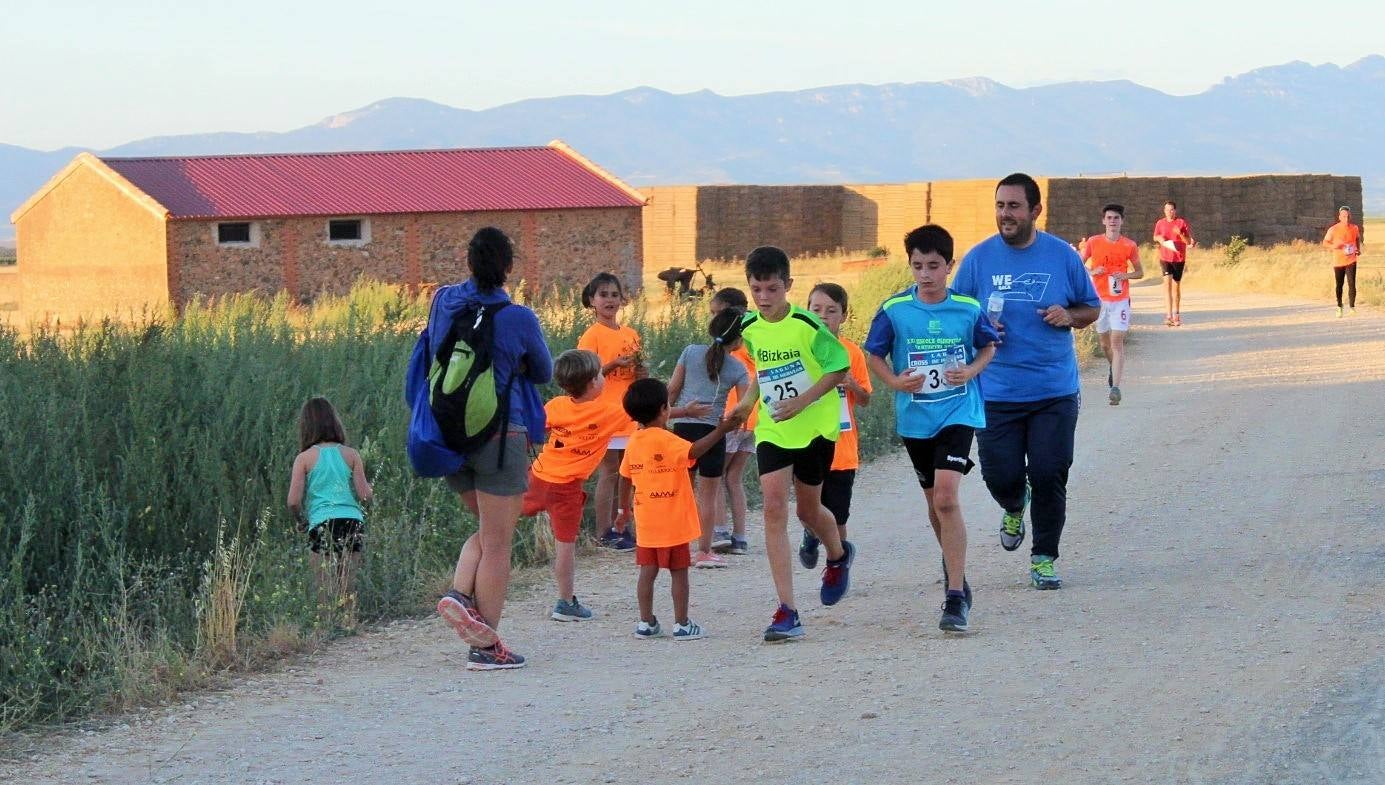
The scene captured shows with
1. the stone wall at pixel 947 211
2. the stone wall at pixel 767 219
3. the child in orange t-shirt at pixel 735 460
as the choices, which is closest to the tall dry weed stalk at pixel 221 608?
the child in orange t-shirt at pixel 735 460

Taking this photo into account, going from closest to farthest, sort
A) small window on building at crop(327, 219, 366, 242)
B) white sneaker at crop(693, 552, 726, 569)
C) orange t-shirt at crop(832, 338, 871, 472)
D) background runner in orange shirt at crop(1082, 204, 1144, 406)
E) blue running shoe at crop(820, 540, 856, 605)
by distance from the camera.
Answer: blue running shoe at crop(820, 540, 856, 605) → orange t-shirt at crop(832, 338, 871, 472) → white sneaker at crop(693, 552, 726, 569) → background runner in orange shirt at crop(1082, 204, 1144, 406) → small window on building at crop(327, 219, 366, 242)

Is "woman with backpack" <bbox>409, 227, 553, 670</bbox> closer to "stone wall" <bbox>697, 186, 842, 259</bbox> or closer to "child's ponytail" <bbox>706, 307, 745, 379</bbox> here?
"child's ponytail" <bbox>706, 307, 745, 379</bbox>

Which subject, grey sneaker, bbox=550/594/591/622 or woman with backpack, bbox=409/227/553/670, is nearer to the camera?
woman with backpack, bbox=409/227/553/670

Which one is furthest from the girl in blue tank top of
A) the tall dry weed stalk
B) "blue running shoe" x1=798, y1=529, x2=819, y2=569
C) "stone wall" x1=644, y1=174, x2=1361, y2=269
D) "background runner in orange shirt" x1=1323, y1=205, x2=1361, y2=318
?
"stone wall" x1=644, y1=174, x2=1361, y2=269

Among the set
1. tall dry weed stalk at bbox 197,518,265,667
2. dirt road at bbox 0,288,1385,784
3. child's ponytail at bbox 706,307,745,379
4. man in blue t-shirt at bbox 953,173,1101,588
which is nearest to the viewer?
dirt road at bbox 0,288,1385,784

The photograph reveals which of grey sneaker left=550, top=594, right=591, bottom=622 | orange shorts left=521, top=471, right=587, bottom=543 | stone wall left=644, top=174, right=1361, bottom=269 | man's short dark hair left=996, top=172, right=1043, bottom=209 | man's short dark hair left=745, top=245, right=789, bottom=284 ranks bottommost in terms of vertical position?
grey sneaker left=550, top=594, right=591, bottom=622

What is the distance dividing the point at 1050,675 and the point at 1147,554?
9.05 feet

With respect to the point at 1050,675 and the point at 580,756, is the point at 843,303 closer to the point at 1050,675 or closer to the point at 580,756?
the point at 1050,675

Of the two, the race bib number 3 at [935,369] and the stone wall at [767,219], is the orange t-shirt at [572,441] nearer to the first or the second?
the race bib number 3 at [935,369]

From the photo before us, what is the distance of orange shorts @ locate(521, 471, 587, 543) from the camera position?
26.6ft

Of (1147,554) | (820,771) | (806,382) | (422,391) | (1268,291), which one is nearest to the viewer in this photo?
(820,771)

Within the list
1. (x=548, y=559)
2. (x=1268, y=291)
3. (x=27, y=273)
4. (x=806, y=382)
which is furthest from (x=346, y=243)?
(x=806, y=382)

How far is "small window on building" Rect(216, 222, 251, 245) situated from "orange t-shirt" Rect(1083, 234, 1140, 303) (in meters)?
24.7

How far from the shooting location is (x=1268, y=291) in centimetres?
3438
